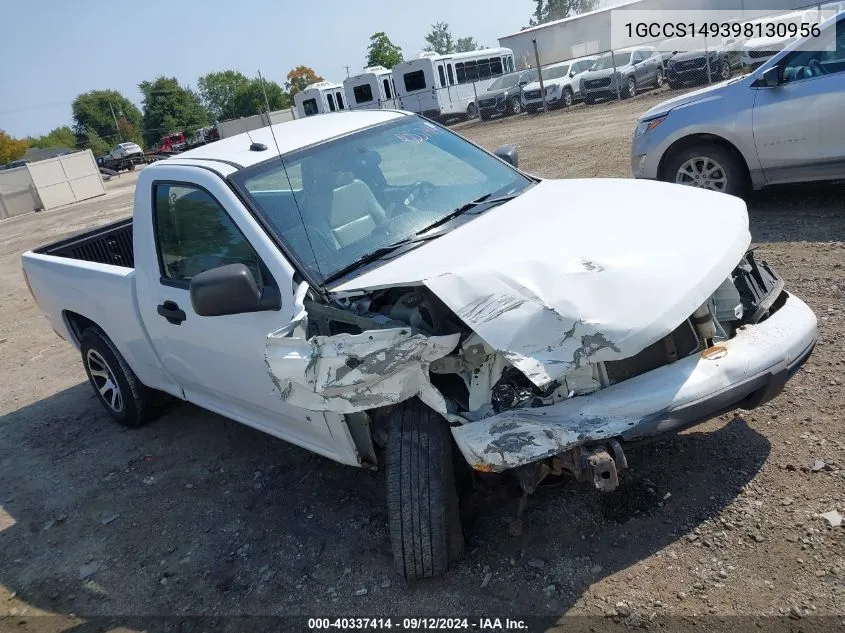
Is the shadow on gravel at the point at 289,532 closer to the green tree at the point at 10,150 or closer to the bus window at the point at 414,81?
the bus window at the point at 414,81

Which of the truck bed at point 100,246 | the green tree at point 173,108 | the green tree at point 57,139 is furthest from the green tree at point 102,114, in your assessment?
the truck bed at point 100,246

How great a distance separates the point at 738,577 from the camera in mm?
2721

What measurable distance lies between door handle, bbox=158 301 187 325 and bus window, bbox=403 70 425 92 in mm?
29021

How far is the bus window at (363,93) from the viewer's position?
110ft

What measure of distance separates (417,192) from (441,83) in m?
29.1

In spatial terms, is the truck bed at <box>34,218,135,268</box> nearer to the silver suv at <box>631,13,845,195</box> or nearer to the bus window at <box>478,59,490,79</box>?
the silver suv at <box>631,13,845,195</box>

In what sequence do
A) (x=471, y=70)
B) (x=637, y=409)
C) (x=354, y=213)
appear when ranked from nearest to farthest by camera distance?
(x=637, y=409) → (x=354, y=213) → (x=471, y=70)

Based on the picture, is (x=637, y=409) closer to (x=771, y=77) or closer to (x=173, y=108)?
(x=771, y=77)

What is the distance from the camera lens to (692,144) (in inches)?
272

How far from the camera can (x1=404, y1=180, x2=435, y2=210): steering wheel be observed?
378 centimetres

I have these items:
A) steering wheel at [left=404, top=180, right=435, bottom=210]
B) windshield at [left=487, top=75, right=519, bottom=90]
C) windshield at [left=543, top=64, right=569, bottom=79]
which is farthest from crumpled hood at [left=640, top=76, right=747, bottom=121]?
windshield at [left=487, top=75, right=519, bottom=90]

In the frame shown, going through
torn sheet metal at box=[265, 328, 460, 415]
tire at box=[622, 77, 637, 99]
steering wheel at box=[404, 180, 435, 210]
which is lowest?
tire at box=[622, 77, 637, 99]

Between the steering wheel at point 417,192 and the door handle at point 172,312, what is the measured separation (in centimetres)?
140

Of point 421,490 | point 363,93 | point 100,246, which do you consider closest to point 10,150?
point 363,93
